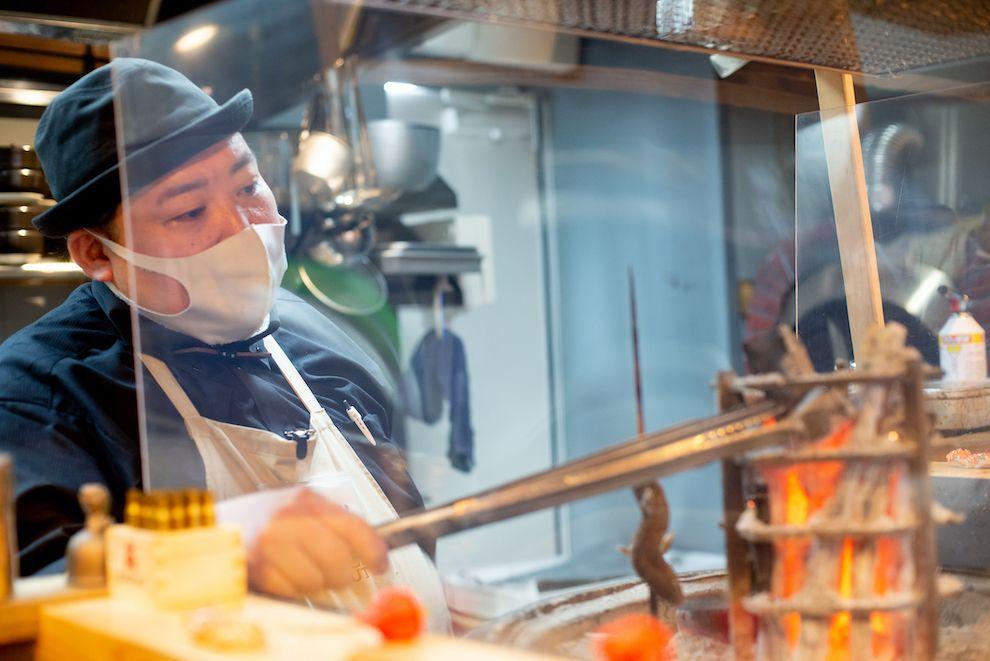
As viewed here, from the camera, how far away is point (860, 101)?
2.29 m

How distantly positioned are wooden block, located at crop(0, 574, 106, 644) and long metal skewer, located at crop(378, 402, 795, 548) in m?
0.57

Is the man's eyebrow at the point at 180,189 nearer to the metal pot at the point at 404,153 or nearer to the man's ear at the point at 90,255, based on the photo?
the man's ear at the point at 90,255

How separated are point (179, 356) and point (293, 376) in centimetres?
→ 23

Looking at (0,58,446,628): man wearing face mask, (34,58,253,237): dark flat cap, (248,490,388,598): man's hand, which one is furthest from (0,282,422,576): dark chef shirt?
(248,490,388,598): man's hand

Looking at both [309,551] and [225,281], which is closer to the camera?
[309,551]

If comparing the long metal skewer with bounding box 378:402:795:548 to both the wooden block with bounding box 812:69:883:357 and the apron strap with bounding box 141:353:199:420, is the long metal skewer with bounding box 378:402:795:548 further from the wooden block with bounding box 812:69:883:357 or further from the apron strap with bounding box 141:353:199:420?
the wooden block with bounding box 812:69:883:357

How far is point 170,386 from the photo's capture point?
1750 mm

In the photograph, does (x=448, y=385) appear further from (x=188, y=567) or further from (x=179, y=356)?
(x=188, y=567)

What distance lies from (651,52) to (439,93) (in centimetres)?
160

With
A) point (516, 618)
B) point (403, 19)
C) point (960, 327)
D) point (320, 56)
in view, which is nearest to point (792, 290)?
point (960, 327)

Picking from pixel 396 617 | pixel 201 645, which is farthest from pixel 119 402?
pixel 396 617

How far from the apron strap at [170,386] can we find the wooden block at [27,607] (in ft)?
1.38

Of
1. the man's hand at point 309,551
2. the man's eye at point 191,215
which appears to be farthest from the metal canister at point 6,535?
the man's eye at point 191,215

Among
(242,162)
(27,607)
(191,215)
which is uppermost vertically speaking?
(242,162)
